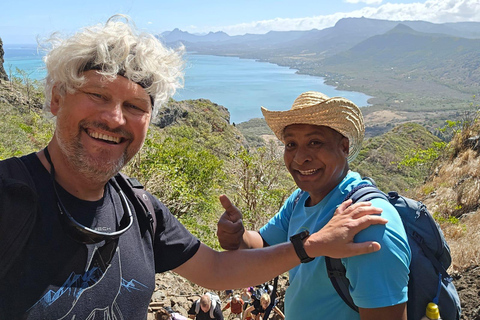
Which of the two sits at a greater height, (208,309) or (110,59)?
(110,59)

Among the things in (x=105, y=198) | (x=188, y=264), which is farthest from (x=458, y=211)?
(x=105, y=198)

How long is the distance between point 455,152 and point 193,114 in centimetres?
3906

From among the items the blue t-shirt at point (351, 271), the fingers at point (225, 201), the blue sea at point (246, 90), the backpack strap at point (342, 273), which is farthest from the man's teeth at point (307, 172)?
the blue sea at point (246, 90)

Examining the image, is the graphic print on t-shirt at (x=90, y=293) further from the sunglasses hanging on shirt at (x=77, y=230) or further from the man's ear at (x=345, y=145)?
the man's ear at (x=345, y=145)

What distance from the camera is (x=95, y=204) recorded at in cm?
144

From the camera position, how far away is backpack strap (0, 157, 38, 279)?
3.65 feet

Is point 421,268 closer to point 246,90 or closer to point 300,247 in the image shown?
point 300,247

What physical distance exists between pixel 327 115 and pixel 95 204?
3.81ft

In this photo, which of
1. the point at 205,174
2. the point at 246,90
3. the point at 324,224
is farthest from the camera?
the point at 246,90

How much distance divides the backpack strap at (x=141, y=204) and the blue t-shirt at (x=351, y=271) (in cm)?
75

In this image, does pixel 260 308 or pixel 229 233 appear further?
pixel 260 308

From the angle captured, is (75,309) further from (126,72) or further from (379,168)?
(379,168)

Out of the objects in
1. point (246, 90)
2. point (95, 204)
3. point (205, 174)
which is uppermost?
point (95, 204)

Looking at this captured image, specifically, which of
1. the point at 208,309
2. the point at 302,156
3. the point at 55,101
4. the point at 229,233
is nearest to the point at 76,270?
the point at 55,101
